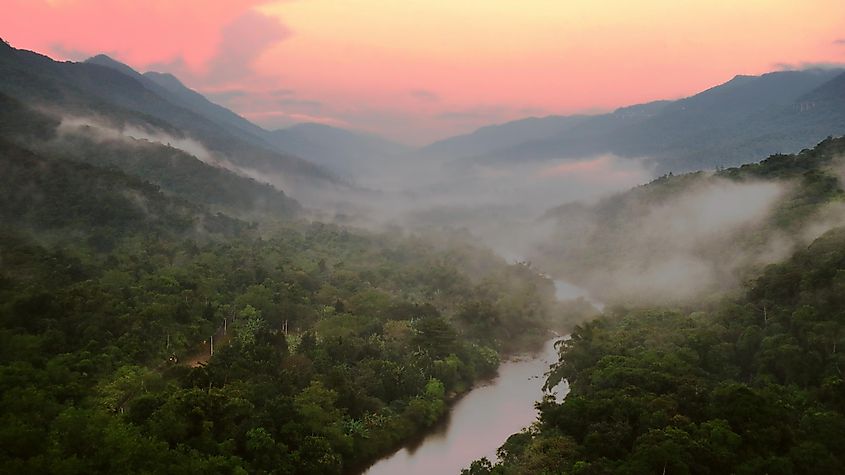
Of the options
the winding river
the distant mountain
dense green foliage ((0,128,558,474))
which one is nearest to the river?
the winding river

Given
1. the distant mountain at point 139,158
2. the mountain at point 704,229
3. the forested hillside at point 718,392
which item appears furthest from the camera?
the distant mountain at point 139,158

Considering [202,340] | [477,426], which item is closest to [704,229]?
[477,426]

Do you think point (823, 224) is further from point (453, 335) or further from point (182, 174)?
point (182, 174)

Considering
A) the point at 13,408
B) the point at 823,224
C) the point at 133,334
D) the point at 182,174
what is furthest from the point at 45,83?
the point at 823,224

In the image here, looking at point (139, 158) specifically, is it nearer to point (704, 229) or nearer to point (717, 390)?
point (704, 229)

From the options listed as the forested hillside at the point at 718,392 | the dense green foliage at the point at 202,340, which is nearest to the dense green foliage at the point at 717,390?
the forested hillside at the point at 718,392

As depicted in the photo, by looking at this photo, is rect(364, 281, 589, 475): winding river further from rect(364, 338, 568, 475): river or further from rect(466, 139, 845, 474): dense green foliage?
rect(466, 139, 845, 474): dense green foliage

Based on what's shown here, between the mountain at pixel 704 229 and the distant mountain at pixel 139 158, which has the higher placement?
the distant mountain at pixel 139 158

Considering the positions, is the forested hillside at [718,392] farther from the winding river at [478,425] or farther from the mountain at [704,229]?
the mountain at [704,229]
